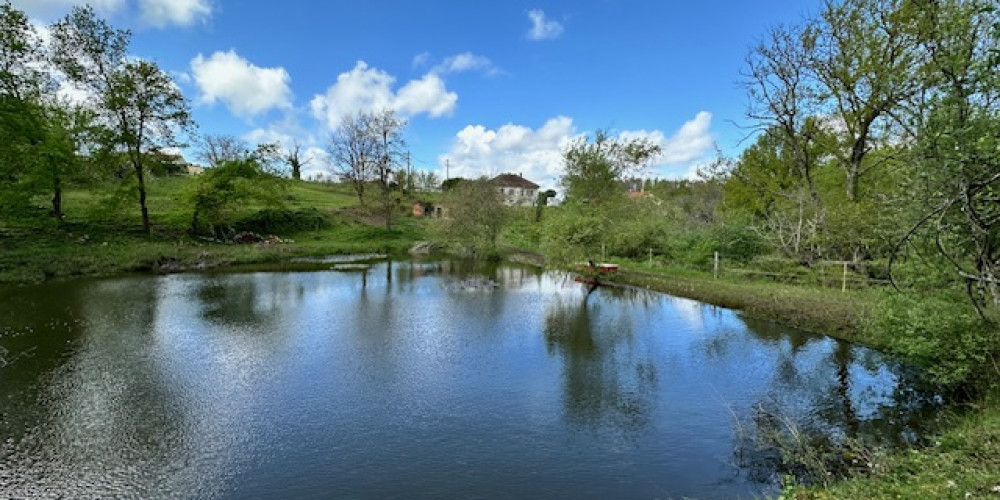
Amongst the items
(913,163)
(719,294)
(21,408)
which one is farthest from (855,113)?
(21,408)

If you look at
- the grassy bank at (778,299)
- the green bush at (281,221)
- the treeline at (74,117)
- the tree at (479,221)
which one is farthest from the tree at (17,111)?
the grassy bank at (778,299)

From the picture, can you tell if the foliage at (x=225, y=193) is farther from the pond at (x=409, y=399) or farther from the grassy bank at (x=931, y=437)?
the grassy bank at (x=931, y=437)

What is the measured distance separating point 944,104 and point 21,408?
1379 cm

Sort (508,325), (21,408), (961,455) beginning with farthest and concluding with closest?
1. (508,325)
2. (21,408)
3. (961,455)

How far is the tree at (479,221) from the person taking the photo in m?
30.9

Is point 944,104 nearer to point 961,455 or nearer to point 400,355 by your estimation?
point 961,455

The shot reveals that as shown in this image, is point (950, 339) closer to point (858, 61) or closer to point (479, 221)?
point (858, 61)

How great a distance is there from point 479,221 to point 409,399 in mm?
22875

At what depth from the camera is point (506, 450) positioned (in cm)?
700

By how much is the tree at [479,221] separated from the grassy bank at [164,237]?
562 cm

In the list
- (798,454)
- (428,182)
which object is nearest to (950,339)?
(798,454)

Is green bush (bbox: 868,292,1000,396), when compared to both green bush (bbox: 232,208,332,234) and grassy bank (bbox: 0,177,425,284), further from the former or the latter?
green bush (bbox: 232,208,332,234)

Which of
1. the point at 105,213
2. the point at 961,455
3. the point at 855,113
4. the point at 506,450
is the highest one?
the point at 855,113

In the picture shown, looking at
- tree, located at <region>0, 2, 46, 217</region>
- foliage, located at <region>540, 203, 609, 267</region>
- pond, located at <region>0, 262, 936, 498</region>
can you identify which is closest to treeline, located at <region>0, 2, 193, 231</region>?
tree, located at <region>0, 2, 46, 217</region>
